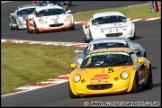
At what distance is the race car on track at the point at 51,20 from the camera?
3388 cm

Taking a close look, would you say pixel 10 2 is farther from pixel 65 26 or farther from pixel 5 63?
pixel 5 63

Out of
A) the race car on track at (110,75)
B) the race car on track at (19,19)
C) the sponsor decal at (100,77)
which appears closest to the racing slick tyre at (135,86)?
the race car on track at (110,75)

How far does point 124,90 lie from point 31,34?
20.1 m

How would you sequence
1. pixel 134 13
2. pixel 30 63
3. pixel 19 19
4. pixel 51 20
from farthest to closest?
1. pixel 134 13
2. pixel 19 19
3. pixel 51 20
4. pixel 30 63

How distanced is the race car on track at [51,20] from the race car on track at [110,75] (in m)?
17.7

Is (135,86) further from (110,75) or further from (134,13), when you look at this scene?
(134,13)

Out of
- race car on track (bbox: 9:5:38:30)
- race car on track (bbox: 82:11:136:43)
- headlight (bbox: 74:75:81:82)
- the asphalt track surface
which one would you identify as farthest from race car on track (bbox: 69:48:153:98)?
race car on track (bbox: 9:5:38:30)

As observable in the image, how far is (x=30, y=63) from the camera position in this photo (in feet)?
78.0

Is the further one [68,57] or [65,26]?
[65,26]

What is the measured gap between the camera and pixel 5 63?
78.9ft

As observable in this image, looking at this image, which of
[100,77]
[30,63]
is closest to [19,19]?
[30,63]

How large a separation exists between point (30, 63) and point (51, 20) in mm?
10235

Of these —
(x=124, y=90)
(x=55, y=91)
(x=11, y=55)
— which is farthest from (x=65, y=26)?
(x=124, y=90)

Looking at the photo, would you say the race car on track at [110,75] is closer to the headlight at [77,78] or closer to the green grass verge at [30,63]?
the headlight at [77,78]
